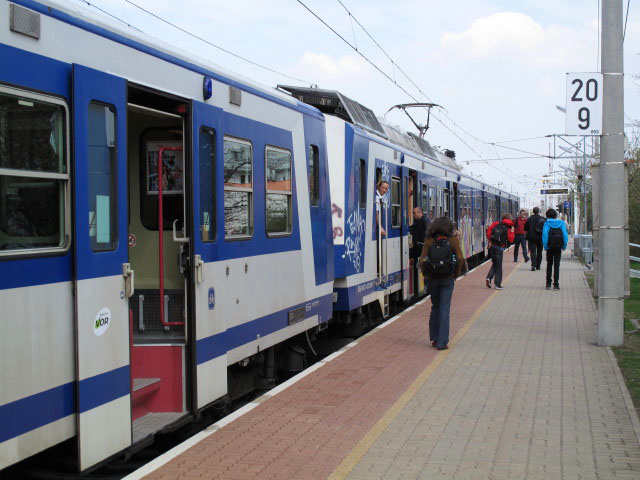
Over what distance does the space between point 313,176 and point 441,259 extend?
2101 millimetres

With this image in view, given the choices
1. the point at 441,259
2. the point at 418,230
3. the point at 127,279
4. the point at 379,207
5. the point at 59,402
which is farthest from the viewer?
the point at 418,230

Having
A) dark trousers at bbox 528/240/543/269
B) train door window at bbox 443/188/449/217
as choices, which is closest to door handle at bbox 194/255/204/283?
train door window at bbox 443/188/449/217

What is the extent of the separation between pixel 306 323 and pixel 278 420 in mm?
2740

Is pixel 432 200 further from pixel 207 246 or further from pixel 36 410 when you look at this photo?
pixel 36 410

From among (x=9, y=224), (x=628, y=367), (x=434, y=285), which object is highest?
(x=9, y=224)

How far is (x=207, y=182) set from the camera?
22.7 ft

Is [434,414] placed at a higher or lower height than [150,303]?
lower

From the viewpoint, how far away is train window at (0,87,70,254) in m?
4.41

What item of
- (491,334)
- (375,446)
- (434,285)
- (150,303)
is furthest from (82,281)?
(491,334)

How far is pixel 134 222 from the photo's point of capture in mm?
6973

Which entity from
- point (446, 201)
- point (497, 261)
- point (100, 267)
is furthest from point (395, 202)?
point (100, 267)

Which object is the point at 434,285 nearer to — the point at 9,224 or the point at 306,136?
the point at 306,136

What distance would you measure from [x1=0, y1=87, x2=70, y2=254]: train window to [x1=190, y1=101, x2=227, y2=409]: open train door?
1.81 m

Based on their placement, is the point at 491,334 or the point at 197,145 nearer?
the point at 197,145
